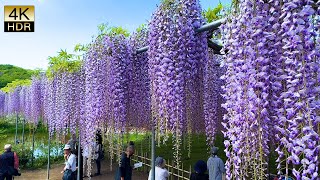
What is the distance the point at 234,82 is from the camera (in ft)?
9.54

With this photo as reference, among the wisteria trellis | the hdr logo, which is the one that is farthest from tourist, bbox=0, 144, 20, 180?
the hdr logo

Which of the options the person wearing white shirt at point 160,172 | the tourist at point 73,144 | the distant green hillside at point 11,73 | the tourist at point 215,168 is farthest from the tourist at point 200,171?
the distant green hillside at point 11,73

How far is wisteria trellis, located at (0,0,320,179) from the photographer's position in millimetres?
2381

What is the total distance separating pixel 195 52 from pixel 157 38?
49 centimetres

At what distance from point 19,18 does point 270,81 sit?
26.3ft

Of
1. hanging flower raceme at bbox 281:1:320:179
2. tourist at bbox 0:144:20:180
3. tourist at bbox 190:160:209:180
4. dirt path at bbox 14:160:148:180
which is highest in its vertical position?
hanging flower raceme at bbox 281:1:320:179

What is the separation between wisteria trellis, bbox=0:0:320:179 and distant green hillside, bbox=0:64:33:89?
148 ft

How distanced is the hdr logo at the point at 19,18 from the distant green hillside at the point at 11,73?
4276 cm

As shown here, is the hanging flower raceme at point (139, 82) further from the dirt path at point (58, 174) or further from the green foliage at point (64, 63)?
the dirt path at point (58, 174)

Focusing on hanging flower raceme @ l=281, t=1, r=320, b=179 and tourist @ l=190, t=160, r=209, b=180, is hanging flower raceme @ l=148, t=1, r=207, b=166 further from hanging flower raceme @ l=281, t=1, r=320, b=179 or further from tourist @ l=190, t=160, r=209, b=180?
hanging flower raceme @ l=281, t=1, r=320, b=179

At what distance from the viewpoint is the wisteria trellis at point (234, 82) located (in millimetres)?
2381

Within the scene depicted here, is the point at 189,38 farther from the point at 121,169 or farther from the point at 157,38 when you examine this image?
the point at 121,169

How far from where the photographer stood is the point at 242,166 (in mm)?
2842

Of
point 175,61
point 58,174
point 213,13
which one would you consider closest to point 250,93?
point 175,61
